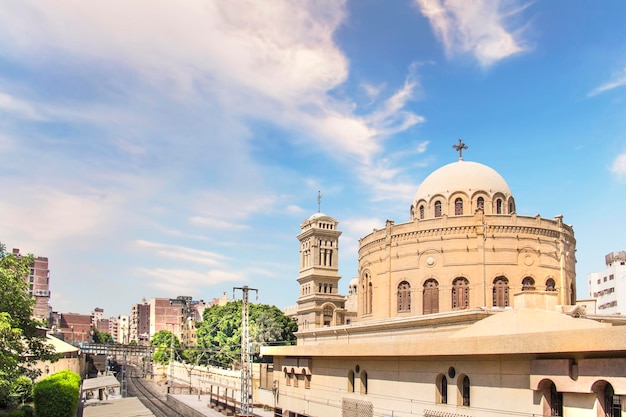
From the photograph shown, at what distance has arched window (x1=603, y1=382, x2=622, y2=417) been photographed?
15.0 metres

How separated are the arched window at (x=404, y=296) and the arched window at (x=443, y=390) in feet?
62.3

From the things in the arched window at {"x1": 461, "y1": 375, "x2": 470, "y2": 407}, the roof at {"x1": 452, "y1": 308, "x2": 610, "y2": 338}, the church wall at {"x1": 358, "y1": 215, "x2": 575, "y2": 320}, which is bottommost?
the arched window at {"x1": 461, "y1": 375, "x2": 470, "y2": 407}

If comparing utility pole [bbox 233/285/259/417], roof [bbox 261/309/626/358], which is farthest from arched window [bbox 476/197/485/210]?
roof [bbox 261/309/626/358]

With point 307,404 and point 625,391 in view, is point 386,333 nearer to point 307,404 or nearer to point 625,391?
point 307,404

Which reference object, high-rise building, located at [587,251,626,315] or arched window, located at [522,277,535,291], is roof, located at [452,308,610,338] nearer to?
arched window, located at [522,277,535,291]

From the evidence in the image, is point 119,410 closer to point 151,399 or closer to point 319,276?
point 151,399

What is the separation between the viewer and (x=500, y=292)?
37.6 metres

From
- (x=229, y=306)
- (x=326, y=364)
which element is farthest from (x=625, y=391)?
(x=229, y=306)

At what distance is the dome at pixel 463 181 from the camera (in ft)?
139

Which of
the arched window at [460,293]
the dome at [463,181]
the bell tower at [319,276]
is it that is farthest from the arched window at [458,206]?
the bell tower at [319,276]

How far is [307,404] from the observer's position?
31.0 meters

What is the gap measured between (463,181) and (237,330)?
45573 millimetres

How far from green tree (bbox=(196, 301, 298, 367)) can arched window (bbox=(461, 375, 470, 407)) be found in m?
55.0

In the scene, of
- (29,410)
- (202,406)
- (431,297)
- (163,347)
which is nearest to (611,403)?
(431,297)
